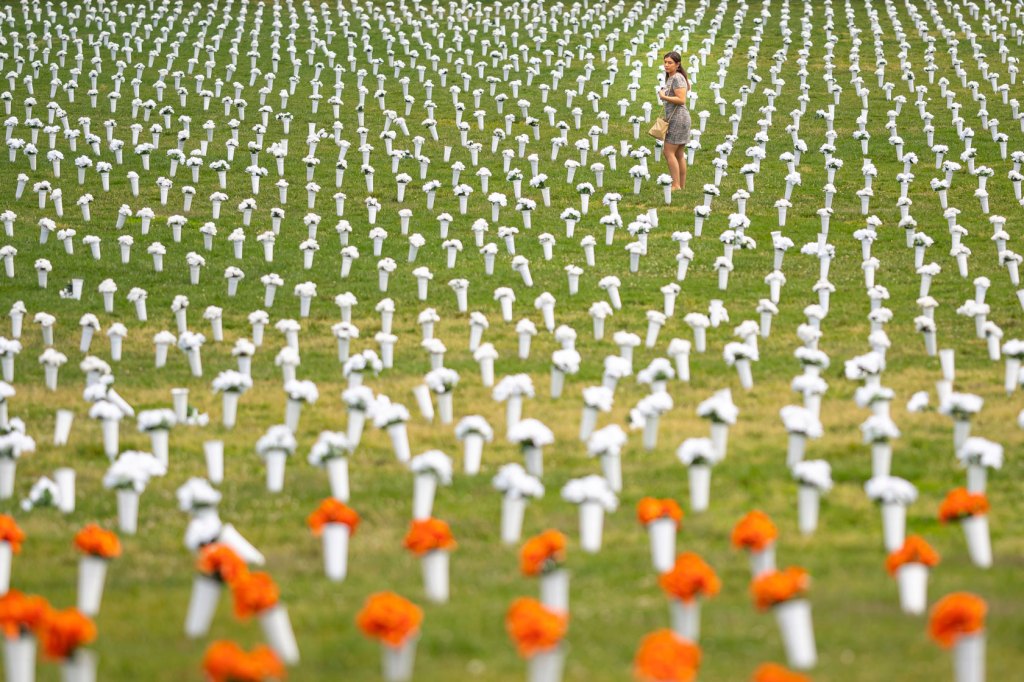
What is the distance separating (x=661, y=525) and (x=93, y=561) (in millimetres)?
3497

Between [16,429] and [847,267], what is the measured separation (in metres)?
12.8

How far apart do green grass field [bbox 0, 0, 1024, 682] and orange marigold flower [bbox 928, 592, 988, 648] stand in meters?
0.73

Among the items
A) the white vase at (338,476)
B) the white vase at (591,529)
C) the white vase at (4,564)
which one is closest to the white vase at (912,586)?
the white vase at (591,529)

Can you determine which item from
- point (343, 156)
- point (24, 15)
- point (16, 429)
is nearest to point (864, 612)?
point (16, 429)

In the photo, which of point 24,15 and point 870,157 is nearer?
point 870,157

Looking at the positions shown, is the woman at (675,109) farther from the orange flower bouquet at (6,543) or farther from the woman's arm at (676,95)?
the orange flower bouquet at (6,543)

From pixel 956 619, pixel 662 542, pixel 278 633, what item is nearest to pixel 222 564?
pixel 278 633

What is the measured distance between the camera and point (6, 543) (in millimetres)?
8953

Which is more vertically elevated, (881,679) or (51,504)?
(881,679)

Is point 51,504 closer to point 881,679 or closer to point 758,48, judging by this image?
point 881,679

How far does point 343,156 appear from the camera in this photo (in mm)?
28406

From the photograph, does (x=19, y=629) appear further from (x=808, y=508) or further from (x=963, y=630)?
(x=808, y=508)

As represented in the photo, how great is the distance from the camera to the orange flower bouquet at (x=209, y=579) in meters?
7.69

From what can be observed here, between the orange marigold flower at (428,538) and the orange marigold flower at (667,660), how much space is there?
7.94 ft
